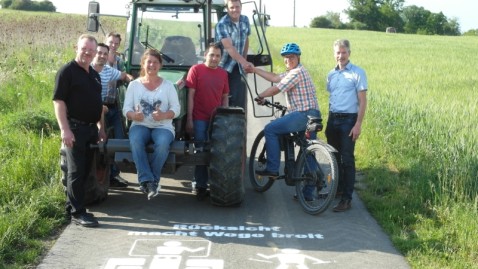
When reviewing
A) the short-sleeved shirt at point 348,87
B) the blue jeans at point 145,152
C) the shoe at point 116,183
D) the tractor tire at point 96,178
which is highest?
the short-sleeved shirt at point 348,87

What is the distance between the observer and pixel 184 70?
8.54 m

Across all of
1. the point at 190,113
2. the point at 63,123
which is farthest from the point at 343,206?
the point at 63,123

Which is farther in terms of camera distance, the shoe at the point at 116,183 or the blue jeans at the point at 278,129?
the shoe at the point at 116,183

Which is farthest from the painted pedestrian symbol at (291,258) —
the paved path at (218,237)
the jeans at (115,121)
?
the jeans at (115,121)

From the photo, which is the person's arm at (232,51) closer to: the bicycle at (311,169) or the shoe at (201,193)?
the bicycle at (311,169)

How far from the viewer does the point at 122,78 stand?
26.5 feet

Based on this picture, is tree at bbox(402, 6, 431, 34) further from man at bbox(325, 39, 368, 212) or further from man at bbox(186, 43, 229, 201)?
man at bbox(186, 43, 229, 201)

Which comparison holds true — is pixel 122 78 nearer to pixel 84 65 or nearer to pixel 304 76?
pixel 84 65

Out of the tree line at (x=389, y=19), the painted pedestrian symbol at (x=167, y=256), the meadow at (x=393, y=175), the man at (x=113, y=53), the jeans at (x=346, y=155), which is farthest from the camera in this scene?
the tree line at (x=389, y=19)

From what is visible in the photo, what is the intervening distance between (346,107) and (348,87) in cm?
22

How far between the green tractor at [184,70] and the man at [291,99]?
1.15ft

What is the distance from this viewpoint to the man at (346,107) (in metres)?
7.63

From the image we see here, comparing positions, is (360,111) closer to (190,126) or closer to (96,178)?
(190,126)

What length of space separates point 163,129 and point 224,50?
1.58m
